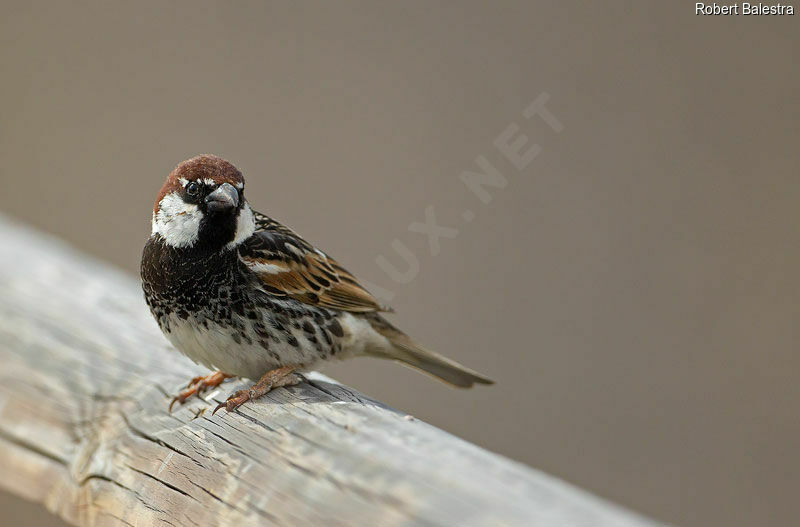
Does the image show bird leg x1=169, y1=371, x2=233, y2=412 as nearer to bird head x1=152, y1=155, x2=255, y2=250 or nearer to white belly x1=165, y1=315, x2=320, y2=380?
white belly x1=165, y1=315, x2=320, y2=380

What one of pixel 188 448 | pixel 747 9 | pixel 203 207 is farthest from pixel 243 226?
pixel 747 9

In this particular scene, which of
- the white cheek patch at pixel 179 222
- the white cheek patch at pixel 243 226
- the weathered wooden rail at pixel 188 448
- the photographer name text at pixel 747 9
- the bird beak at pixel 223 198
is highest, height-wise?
the photographer name text at pixel 747 9

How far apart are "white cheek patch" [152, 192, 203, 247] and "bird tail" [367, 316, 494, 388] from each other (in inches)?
25.0

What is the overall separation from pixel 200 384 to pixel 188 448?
15.8 inches

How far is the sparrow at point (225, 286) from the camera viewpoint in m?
1.99

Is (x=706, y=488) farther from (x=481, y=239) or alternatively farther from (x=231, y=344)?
(x=231, y=344)

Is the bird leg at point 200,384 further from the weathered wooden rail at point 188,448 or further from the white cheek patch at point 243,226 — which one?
the white cheek patch at point 243,226

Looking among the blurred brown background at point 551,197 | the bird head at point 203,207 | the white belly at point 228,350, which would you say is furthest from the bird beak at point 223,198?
the blurred brown background at point 551,197

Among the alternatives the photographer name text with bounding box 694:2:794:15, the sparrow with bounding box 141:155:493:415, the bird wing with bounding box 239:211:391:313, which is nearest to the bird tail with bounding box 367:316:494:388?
the bird wing with bounding box 239:211:391:313

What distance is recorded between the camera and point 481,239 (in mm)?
4746

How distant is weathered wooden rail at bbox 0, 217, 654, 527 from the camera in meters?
1.24

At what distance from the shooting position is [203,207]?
6.54 ft

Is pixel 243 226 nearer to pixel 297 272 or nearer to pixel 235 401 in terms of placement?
pixel 297 272

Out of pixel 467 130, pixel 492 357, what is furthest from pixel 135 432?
pixel 467 130
